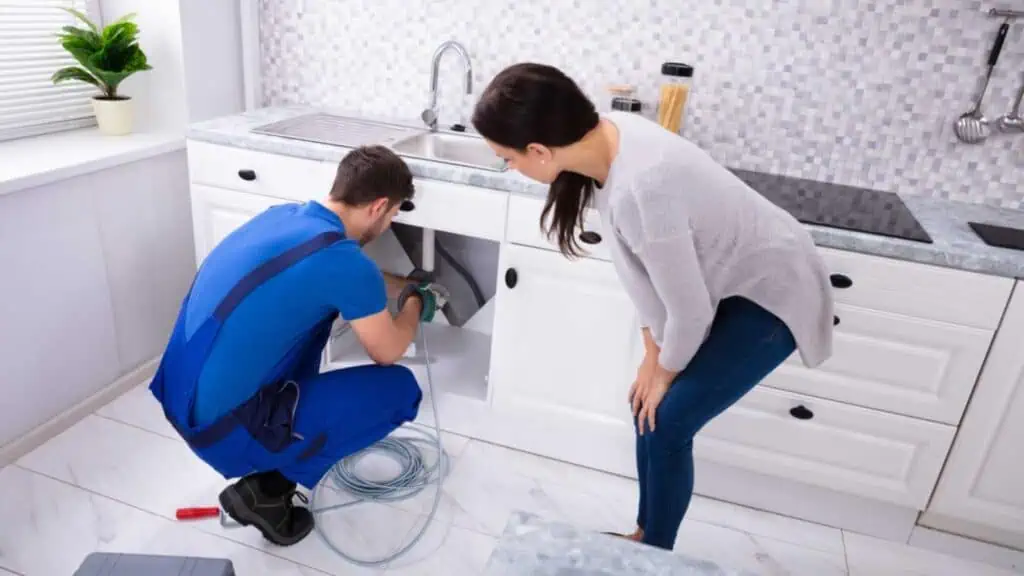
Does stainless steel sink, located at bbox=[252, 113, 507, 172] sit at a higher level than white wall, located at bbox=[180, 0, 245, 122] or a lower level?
lower

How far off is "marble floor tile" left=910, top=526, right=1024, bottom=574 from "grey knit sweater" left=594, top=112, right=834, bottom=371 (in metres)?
0.90

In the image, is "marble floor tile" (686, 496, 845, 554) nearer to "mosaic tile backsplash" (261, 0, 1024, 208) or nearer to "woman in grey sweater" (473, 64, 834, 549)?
"woman in grey sweater" (473, 64, 834, 549)

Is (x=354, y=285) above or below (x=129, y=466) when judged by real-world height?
above

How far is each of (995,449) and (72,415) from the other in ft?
8.27

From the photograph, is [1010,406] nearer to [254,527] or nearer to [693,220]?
[693,220]

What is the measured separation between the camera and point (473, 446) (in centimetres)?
219

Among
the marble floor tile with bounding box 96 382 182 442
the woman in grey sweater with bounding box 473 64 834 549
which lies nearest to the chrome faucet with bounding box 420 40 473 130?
the woman in grey sweater with bounding box 473 64 834 549

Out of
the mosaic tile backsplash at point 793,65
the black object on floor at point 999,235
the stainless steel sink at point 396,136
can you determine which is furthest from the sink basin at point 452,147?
the black object on floor at point 999,235

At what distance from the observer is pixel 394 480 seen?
77.5 inches

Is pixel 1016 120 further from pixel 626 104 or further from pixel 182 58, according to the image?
pixel 182 58

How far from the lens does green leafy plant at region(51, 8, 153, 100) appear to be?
2.12 meters

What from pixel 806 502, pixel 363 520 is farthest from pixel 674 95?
pixel 363 520

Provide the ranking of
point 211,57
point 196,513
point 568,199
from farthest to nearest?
point 211,57
point 196,513
point 568,199

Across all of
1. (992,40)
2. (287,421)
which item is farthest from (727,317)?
(992,40)
